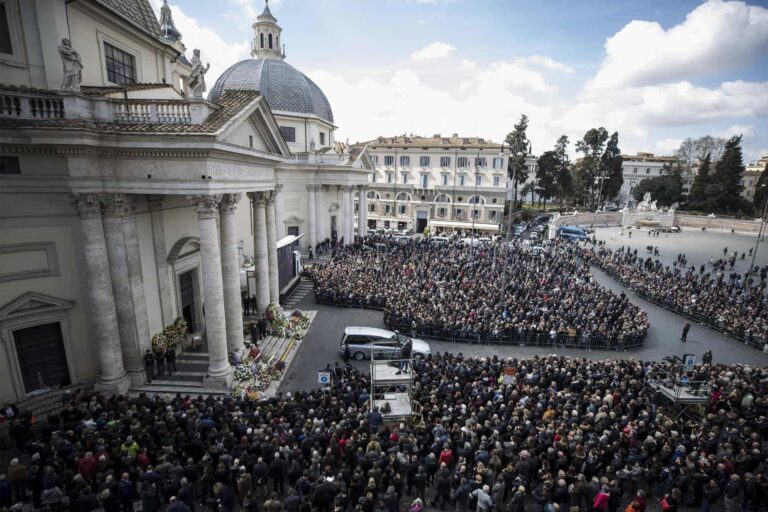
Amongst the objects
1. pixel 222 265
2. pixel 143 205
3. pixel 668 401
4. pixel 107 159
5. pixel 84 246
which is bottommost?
pixel 668 401

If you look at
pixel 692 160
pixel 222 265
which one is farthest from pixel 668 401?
pixel 692 160

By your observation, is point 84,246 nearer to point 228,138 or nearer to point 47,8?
point 228,138

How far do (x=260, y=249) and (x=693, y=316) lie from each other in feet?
79.2

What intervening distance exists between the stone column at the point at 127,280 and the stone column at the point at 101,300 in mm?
207

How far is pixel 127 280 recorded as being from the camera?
12031mm

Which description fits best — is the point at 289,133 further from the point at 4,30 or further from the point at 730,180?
the point at 730,180

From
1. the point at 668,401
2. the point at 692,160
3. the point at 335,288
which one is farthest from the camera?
the point at 692,160

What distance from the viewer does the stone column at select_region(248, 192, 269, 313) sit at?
56.6 feet

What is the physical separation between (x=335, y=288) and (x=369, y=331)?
694 centimetres

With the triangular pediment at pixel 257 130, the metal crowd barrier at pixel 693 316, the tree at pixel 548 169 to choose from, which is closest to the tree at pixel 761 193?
the tree at pixel 548 169

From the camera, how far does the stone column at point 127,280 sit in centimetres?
1161

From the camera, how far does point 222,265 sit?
13781 millimetres

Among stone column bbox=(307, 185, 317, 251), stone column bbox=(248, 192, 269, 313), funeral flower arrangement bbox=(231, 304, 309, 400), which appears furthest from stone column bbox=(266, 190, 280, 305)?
stone column bbox=(307, 185, 317, 251)

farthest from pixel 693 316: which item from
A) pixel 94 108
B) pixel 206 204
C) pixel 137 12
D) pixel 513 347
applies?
pixel 137 12
